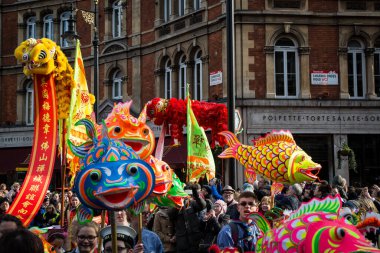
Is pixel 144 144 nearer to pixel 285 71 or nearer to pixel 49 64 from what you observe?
pixel 49 64

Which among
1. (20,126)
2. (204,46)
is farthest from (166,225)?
(20,126)

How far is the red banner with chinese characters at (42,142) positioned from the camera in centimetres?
881

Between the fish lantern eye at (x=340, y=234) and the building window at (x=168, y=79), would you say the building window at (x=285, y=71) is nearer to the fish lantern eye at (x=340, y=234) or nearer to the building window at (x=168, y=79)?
the building window at (x=168, y=79)

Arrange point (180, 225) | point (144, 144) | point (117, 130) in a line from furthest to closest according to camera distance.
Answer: point (117, 130), point (144, 144), point (180, 225)

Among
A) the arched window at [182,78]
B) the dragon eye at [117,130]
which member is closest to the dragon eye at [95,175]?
the dragon eye at [117,130]

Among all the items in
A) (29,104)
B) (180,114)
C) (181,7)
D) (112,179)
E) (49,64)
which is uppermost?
(181,7)

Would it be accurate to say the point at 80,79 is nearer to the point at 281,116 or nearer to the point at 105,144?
the point at 105,144

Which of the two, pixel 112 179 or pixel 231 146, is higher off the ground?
pixel 231 146

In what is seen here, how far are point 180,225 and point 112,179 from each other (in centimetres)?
332

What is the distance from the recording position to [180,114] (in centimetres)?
1527

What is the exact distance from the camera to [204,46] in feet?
72.6

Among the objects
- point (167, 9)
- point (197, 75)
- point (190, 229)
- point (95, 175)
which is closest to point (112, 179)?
point (95, 175)

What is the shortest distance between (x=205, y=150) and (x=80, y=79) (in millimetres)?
3300

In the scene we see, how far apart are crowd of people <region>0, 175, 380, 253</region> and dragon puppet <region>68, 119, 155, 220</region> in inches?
6.1
